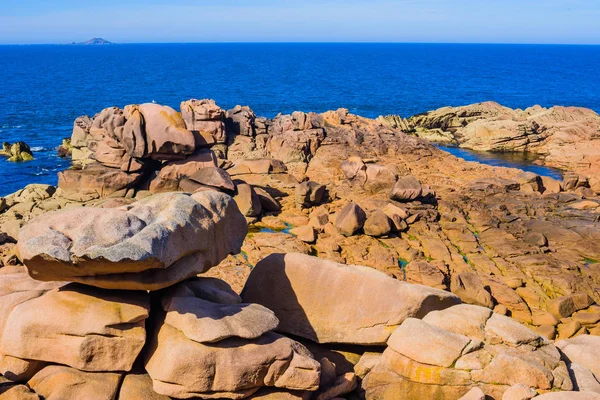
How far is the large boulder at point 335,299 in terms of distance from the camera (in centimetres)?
1362

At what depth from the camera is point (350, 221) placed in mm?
25719

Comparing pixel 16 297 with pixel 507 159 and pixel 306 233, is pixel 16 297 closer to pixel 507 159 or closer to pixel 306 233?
pixel 306 233

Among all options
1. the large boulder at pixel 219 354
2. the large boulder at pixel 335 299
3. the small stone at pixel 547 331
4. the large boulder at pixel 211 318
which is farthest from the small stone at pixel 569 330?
the large boulder at pixel 211 318

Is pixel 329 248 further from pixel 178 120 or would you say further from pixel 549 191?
pixel 549 191

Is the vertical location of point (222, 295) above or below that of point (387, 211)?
above

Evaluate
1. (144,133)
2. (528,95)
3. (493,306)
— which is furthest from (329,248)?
(528,95)

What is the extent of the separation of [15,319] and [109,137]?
20.7 meters

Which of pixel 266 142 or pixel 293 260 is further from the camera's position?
pixel 266 142

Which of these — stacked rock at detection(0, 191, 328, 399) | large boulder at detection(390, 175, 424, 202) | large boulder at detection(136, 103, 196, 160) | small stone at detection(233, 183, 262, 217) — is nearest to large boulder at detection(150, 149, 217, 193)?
large boulder at detection(136, 103, 196, 160)

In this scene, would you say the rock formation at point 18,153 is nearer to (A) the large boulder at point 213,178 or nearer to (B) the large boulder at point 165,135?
(B) the large boulder at point 165,135

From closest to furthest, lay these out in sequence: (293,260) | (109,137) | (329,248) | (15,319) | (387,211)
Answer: (15,319) < (293,260) < (329,248) < (387,211) < (109,137)

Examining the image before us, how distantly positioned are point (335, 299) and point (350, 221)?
461 inches

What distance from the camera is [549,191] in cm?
3403

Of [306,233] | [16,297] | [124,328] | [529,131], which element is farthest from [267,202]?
[529,131]
